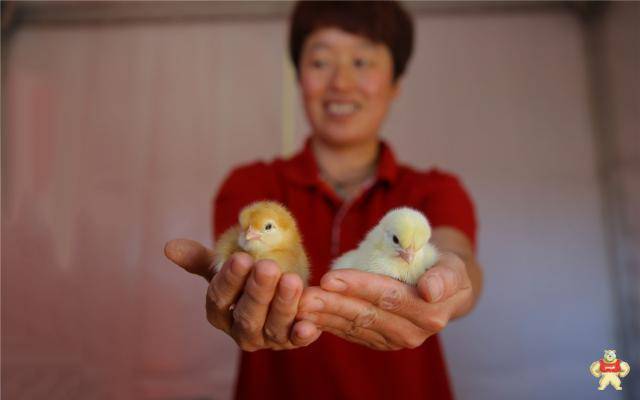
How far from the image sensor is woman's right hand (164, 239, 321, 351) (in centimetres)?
73

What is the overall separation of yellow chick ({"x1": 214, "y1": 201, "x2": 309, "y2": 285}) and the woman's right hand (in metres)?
0.05

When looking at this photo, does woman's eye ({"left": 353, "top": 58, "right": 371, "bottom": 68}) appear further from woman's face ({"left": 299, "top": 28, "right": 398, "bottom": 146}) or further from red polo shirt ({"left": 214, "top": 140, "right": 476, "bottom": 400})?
red polo shirt ({"left": 214, "top": 140, "right": 476, "bottom": 400})

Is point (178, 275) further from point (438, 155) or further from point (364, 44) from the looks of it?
point (438, 155)

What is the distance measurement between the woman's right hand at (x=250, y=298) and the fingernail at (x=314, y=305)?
0.02 meters

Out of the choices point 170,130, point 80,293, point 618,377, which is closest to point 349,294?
point 618,377

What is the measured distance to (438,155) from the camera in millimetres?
2156

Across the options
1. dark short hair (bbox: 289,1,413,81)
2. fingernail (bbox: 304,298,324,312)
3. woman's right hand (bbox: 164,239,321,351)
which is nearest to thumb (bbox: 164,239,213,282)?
woman's right hand (bbox: 164,239,321,351)

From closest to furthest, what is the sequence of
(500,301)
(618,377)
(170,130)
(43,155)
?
(618,377), (43,155), (500,301), (170,130)

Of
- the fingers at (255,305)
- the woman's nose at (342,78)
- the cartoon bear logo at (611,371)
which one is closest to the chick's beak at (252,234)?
the fingers at (255,305)

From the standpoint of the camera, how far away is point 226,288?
2.57ft

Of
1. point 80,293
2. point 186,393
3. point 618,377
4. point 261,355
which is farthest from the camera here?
point 186,393

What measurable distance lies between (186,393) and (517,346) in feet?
3.78

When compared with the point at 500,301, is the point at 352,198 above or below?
above

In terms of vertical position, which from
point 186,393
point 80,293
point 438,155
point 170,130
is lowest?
point 186,393
